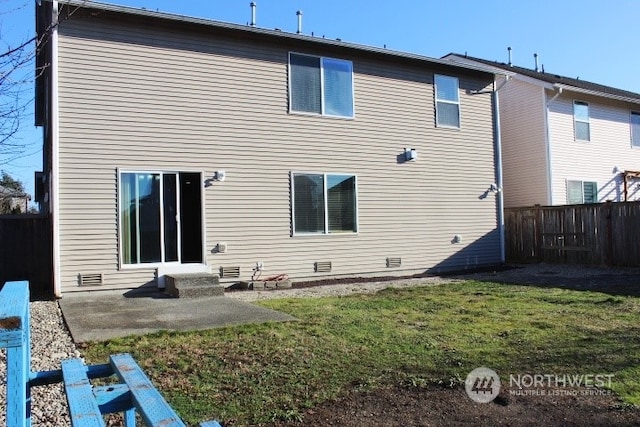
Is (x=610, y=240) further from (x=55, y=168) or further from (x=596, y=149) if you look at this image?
(x=55, y=168)

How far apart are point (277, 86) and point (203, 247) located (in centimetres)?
375

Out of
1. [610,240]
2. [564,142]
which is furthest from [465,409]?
[564,142]

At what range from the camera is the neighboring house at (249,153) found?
9.36 meters

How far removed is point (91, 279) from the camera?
924 centimetres

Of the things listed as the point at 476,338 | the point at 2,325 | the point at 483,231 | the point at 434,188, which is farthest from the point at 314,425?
the point at 483,231

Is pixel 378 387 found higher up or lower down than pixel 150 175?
lower down

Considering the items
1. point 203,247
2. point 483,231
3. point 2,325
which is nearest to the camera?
point 2,325

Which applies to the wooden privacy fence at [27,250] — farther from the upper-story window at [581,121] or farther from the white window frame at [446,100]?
the upper-story window at [581,121]

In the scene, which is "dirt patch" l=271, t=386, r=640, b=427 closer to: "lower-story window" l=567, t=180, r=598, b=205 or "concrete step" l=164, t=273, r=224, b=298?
"concrete step" l=164, t=273, r=224, b=298

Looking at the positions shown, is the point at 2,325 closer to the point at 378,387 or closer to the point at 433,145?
the point at 378,387

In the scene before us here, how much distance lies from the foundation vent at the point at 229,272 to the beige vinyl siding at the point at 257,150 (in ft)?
→ 0.50

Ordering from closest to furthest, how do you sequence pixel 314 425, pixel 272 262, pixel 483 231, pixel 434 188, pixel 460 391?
pixel 314 425 < pixel 460 391 < pixel 272 262 < pixel 434 188 < pixel 483 231

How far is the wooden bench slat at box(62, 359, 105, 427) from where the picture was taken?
2090 mm

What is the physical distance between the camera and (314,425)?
338cm
